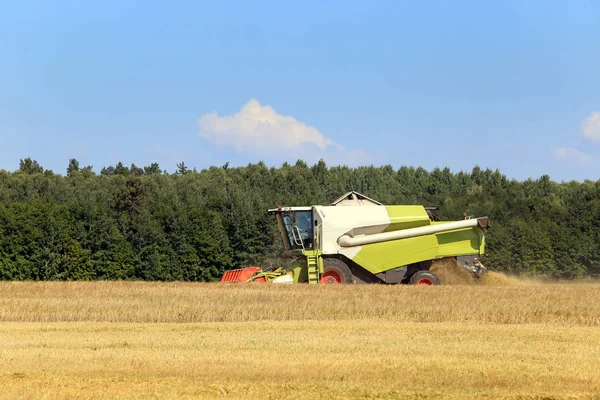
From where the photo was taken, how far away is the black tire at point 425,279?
1019 inches

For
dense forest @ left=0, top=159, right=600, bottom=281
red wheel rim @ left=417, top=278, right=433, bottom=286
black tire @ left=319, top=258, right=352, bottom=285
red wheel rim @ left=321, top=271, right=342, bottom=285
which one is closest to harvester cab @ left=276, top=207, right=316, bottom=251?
black tire @ left=319, top=258, right=352, bottom=285

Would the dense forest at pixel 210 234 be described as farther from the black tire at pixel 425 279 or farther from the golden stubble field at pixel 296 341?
the golden stubble field at pixel 296 341

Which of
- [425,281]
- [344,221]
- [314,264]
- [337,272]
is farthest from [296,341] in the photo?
[425,281]

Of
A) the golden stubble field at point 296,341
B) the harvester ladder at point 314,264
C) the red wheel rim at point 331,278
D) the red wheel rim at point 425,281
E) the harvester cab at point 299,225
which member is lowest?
the golden stubble field at point 296,341

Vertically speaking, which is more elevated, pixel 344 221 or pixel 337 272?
pixel 344 221

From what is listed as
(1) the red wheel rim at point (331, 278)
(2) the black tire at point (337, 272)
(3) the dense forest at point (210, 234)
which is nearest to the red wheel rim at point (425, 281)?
(2) the black tire at point (337, 272)

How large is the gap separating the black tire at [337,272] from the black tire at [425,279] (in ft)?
6.71

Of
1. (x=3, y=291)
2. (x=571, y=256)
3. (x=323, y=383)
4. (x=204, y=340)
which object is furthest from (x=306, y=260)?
(x=571, y=256)

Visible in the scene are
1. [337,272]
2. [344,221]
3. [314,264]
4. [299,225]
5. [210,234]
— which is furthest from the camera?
[210,234]

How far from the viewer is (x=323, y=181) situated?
6372 cm

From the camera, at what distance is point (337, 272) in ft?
85.7

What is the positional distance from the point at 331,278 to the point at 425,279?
117 inches

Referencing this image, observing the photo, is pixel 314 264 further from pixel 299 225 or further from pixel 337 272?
pixel 299 225

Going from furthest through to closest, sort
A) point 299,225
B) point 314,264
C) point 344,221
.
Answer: point 299,225
point 344,221
point 314,264
